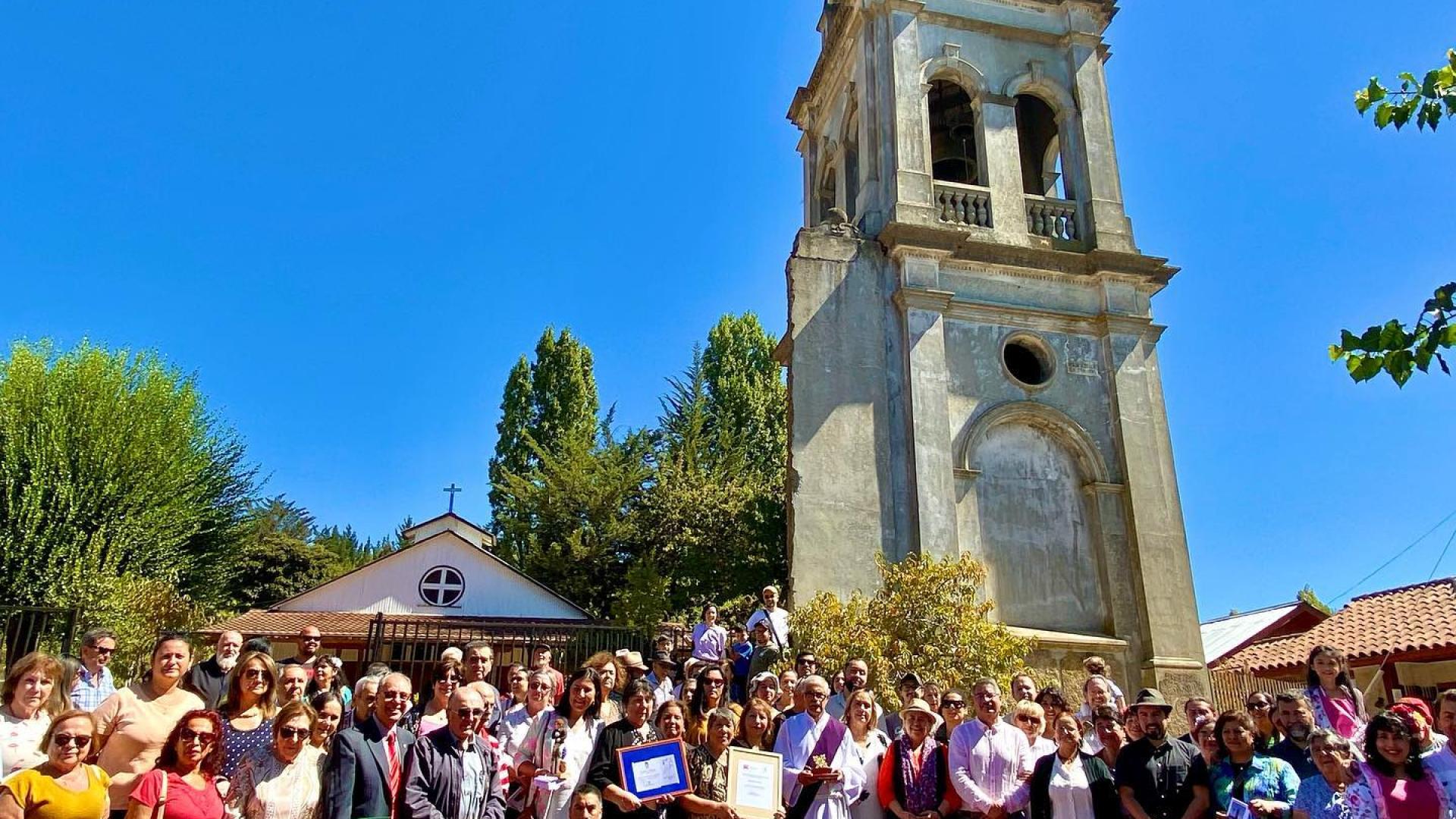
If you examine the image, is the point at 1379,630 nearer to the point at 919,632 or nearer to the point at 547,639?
the point at 919,632

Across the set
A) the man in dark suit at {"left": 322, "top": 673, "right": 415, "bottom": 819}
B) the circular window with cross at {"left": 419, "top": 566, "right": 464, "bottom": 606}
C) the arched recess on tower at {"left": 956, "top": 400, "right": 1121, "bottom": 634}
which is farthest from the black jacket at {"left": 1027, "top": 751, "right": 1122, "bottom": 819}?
the circular window with cross at {"left": 419, "top": 566, "right": 464, "bottom": 606}

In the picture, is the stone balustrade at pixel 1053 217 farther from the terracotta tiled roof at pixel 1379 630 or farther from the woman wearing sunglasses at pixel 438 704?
the woman wearing sunglasses at pixel 438 704

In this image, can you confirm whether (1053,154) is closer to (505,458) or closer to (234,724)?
(234,724)

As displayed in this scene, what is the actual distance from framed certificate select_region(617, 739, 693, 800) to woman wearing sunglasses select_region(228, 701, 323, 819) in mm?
1798

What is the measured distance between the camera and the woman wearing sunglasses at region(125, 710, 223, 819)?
476 centimetres

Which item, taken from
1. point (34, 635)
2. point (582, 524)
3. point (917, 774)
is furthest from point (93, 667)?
point (582, 524)

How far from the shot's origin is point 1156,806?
6.57m

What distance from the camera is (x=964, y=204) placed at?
56.6ft

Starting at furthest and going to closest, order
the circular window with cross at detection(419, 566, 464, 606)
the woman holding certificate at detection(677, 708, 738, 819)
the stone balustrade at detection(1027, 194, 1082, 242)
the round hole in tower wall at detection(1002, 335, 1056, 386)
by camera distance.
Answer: the circular window with cross at detection(419, 566, 464, 606)
the stone balustrade at detection(1027, 194, 1082, 242)
the round hole in tower wall at detection(1002, 335, 1056, 386)
the woman holding certificate at detection(677, 708, 738, 819)

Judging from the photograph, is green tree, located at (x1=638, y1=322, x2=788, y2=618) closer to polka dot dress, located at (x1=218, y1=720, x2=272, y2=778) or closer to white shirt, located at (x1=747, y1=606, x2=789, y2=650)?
white shirt, located at (x1=747, y1=606, x2=789, y2=650)

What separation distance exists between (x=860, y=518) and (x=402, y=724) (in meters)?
9.00

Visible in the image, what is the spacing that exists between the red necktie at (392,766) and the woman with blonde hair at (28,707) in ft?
5.89

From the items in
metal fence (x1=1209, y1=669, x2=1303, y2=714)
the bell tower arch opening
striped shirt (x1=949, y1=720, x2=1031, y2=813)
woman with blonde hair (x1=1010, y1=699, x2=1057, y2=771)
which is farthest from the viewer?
the bell tower arch opening

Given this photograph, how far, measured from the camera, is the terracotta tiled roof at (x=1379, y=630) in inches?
608
